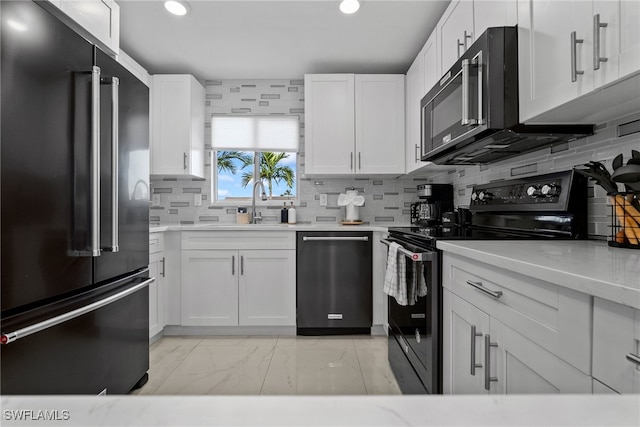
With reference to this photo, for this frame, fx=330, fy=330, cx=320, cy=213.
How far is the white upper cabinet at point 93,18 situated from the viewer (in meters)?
1.43

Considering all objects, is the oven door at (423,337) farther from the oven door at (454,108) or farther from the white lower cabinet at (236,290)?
the white lower cabinet at (236,290)

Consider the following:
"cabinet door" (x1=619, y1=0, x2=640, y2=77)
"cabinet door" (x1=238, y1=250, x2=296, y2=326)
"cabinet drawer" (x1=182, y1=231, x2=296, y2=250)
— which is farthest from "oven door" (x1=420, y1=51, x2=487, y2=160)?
"cabinet door" (x1=238, y1=250, x2=296, y2=326)

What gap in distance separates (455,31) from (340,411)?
2.19m

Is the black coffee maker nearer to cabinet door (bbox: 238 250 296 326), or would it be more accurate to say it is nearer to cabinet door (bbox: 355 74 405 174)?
cabinet door (bbox: 355 74 405 174)

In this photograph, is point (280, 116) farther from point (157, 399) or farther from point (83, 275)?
point (157, 399)

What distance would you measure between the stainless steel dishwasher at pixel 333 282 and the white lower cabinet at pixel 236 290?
11 cm

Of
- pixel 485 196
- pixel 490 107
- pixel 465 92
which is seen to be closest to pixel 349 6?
pixel 465 92

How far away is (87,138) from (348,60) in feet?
7.50

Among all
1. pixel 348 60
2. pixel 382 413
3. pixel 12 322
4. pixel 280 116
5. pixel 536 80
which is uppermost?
pixel 348 60

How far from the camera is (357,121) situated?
3.02m

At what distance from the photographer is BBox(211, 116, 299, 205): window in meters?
3.42

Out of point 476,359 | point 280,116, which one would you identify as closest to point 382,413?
point 476,359

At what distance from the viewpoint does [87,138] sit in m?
1.28

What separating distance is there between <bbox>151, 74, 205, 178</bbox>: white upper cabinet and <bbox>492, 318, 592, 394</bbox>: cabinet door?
9.17ft
